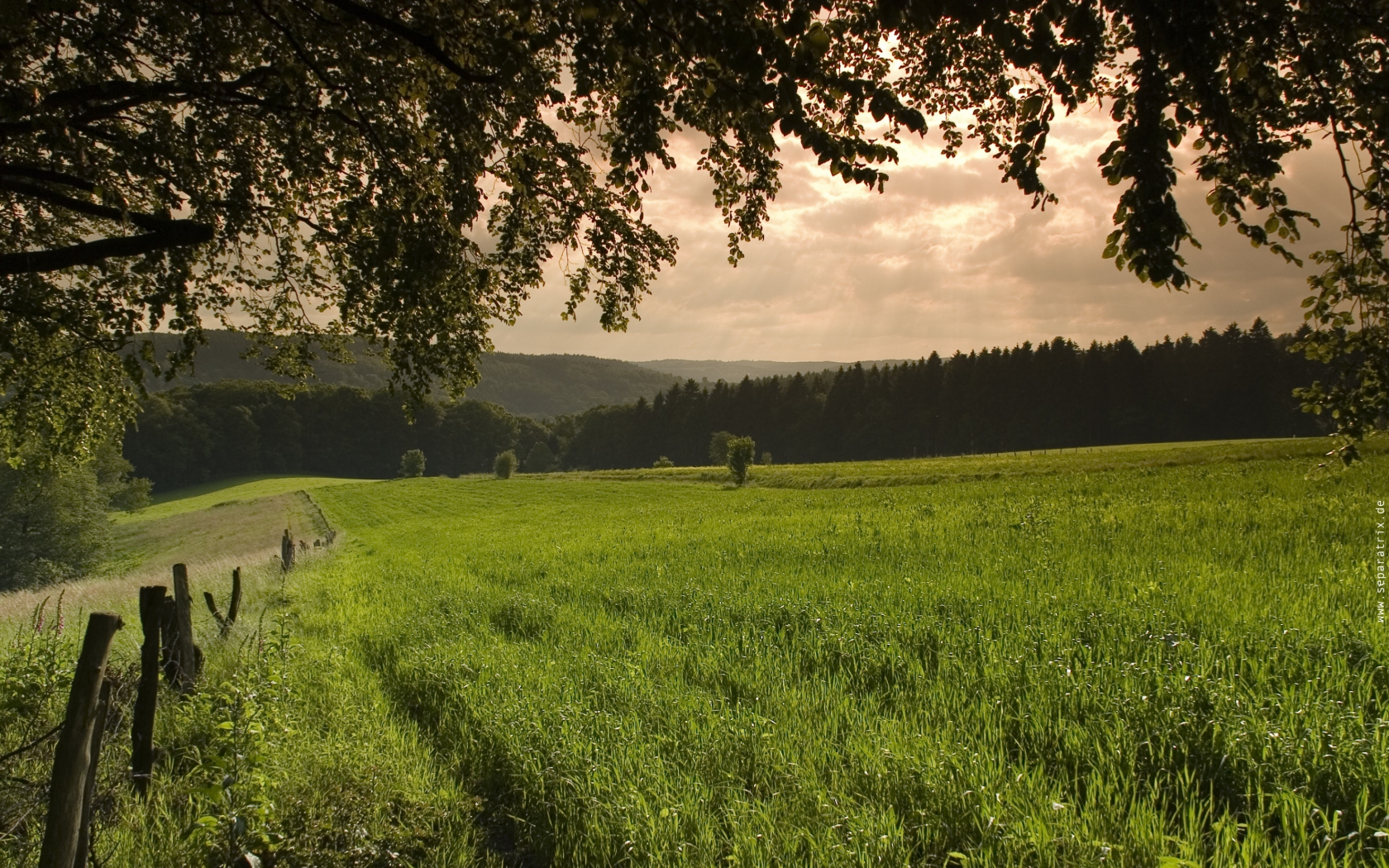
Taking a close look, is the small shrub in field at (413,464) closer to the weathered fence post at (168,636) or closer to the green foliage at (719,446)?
the green foliage at (719,446)

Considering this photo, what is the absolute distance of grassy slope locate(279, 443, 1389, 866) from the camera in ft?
11.0

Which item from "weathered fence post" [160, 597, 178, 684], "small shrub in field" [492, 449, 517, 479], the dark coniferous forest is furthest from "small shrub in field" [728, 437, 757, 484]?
"weathered fence post" [160, 597, 178, 684]

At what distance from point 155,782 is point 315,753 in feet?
3.75

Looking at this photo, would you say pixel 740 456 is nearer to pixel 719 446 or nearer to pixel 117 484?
pixel 719 446

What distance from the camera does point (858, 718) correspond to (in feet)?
15.5

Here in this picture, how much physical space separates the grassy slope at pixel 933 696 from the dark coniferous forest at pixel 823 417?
71009 millimetres

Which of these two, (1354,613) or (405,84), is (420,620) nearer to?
(405,84)

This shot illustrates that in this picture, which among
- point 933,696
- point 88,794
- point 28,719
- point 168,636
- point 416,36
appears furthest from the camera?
point 168,636

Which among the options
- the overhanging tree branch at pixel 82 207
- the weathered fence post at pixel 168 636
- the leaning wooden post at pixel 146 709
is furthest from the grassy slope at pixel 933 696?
the overhanging tree branch at pixel 82 207

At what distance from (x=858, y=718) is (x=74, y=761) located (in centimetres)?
450

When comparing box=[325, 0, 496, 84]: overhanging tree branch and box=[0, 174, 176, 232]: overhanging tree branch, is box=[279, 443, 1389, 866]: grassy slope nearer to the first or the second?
box=[0, 174, 176, 232]: overhanging tree branch

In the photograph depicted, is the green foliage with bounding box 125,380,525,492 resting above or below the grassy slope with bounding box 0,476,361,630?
above

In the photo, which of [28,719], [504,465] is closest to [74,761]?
[28,719]

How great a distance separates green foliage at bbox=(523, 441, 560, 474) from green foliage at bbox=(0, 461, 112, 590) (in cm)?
8165
